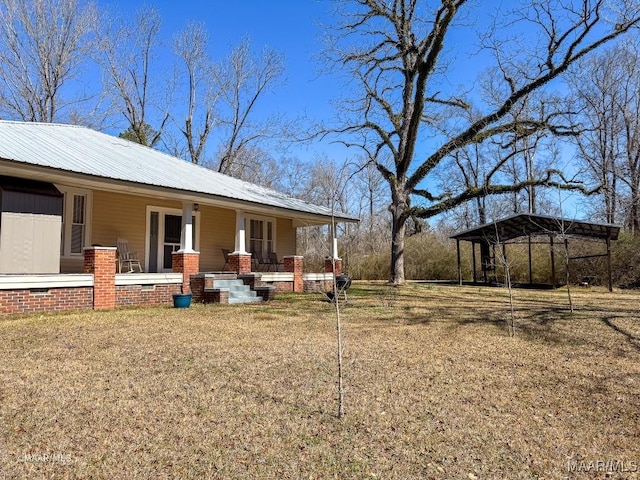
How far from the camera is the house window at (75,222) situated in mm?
10422

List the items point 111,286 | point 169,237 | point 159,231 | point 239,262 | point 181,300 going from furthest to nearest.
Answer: point 169,237
point 159,231
point 239,262
point 181,300
point 111,286

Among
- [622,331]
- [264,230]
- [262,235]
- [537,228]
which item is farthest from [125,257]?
[537,228]

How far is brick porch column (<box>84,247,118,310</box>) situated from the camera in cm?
901

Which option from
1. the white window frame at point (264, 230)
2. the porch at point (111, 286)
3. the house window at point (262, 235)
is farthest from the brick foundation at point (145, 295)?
the house window at point (262, 235)

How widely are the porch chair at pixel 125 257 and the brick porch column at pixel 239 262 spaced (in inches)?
97.7

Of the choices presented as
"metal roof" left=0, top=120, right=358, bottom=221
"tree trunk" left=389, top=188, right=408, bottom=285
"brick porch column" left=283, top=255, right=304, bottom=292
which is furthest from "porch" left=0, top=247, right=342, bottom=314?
"tree trunk" left=389, top=188, right=408, bottom=285

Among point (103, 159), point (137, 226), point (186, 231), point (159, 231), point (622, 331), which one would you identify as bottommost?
point (622, 331)

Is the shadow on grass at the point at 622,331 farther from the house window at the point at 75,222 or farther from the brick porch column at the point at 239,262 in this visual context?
the house window at the point at 75,222

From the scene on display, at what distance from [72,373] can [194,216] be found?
9.13 meters

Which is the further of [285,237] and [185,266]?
[285,237]

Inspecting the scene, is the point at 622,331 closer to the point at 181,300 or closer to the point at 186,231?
the point at 181,300

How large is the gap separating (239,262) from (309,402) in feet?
27.8

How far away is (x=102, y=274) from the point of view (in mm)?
9117

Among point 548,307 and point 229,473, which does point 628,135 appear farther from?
point 229,473
